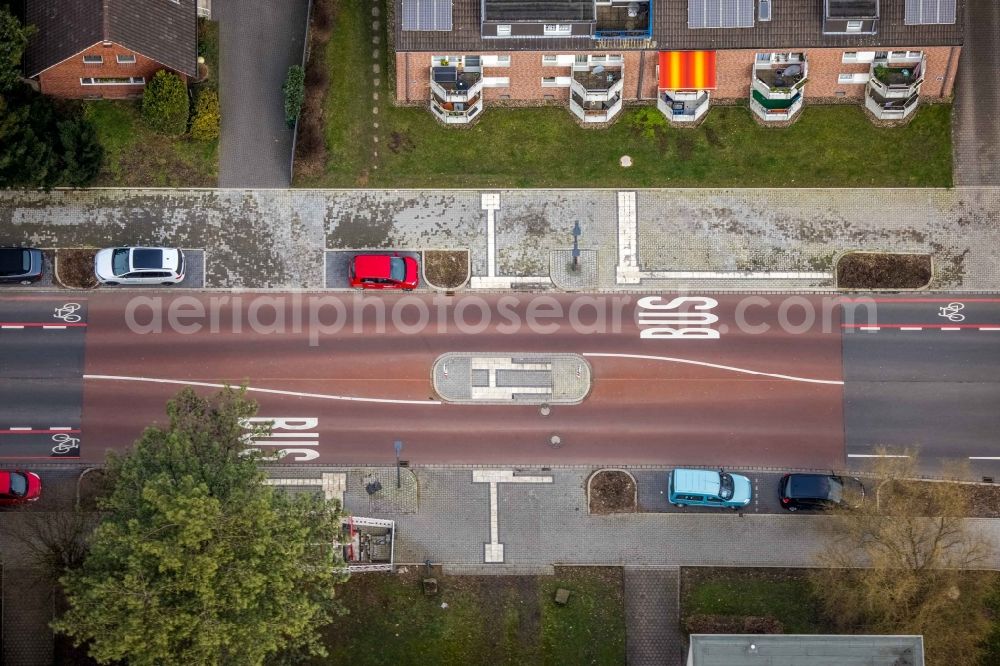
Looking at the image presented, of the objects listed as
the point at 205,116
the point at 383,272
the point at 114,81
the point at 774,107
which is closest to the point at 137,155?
the point at 114,81

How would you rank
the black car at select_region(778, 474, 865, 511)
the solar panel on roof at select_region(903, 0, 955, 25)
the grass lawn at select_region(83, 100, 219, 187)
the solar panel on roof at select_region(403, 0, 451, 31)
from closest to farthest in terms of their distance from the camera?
1. the black car at select_region(778, 474, 865, 511)
2. the solar panel on roof at select_region(903, 0, 955, 25)
3. the solar panel on roof at select_region(403, 0, 451, 31)
4. the grass lawn at select_region(83, 100, 219, 187)

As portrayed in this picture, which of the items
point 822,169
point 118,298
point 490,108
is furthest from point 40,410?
point 822,169

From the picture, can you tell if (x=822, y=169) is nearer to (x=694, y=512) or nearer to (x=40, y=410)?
(x=694, y=512)

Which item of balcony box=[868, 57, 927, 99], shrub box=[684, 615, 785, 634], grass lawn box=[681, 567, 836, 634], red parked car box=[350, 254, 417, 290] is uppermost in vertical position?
balcony box=[868, 57, 927, 99]

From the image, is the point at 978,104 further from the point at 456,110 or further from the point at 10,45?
the point at 10,45

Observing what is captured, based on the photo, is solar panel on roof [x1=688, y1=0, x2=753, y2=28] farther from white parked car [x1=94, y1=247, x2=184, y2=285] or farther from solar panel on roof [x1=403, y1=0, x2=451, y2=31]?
white parked car [x1=94, y1=247, x2=184, y2=285]

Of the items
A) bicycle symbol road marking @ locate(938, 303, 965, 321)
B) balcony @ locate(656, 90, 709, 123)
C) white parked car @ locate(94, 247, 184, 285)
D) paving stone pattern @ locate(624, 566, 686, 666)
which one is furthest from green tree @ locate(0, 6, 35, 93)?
bicycle symbol road marking @ locate(938, 303, 965, 321)

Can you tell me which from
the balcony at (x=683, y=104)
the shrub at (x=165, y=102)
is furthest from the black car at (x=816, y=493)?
the shrub at (x=165, y=102)
